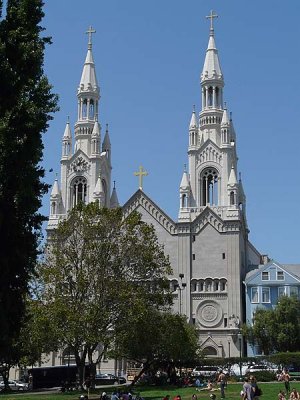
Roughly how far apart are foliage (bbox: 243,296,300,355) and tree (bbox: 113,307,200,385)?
22931 millimetres

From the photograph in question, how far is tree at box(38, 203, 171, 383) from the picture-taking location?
52406 millimetres

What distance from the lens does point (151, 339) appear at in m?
56.4

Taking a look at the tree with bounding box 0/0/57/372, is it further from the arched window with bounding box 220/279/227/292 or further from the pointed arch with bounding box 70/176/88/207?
the pointed arch with bounding box 70/176/88/207

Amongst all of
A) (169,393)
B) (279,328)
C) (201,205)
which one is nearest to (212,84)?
(201,205)

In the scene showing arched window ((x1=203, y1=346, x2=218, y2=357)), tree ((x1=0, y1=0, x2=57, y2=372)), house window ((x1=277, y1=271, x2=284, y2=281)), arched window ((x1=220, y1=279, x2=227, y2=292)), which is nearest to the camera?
tree ((x1=0, y1=0, x2=57, y2=372))

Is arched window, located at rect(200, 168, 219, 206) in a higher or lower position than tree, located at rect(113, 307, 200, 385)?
higher

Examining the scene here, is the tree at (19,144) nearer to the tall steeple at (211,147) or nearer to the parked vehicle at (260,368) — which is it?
the parked vehicle at (260,368)

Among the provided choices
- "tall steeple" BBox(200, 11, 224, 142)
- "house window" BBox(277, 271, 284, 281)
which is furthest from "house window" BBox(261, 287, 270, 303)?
"tall steeple" BBox(200, 11, 224, 142)

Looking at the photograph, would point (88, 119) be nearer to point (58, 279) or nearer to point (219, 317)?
point (219, 317)

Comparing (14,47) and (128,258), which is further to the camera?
(128,258)

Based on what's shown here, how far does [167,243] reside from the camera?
9581cm

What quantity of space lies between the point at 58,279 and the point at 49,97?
2829 centimetres

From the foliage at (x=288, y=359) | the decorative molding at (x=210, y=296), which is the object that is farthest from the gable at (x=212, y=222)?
the foliage at (x=288, y=359)

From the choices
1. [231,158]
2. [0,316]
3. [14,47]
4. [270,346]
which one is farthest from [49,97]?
[231,158]
